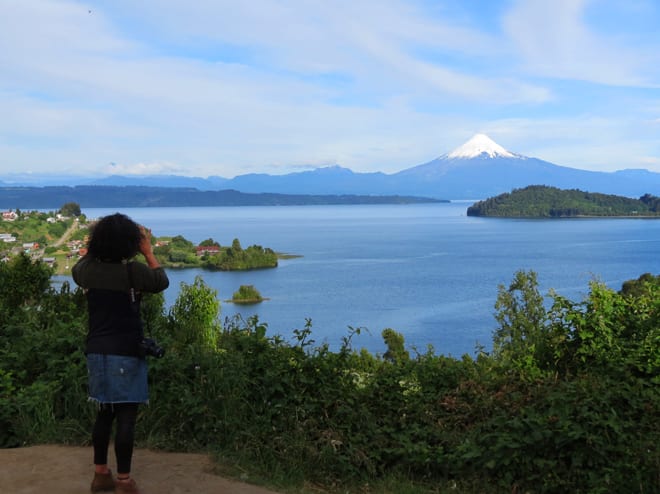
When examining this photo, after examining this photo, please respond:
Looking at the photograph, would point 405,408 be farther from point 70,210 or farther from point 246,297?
point 70,210

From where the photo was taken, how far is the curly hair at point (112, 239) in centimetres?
302

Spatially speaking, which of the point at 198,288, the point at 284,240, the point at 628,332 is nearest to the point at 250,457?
the point at 628,332

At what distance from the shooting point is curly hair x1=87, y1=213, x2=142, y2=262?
302 cm

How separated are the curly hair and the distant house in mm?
73823

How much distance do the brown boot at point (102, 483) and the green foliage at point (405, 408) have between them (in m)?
0.70

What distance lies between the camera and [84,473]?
11.5 feet

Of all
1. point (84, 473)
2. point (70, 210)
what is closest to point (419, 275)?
point (70, 210)

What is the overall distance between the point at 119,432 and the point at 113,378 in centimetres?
26

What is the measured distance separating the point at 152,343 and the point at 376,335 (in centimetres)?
3329

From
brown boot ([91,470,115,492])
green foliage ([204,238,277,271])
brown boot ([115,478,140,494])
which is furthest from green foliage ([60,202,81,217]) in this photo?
brown boot ([115,478,140,494])

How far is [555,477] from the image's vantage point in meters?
3.31

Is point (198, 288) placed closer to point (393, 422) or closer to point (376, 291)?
point (393, 422)

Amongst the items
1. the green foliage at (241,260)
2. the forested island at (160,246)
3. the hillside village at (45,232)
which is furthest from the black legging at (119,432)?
the green foliage at (241,260)

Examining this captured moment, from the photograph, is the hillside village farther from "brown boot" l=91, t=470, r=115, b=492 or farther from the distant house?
"brown boot" l=91, t=470, r=115, b=492
